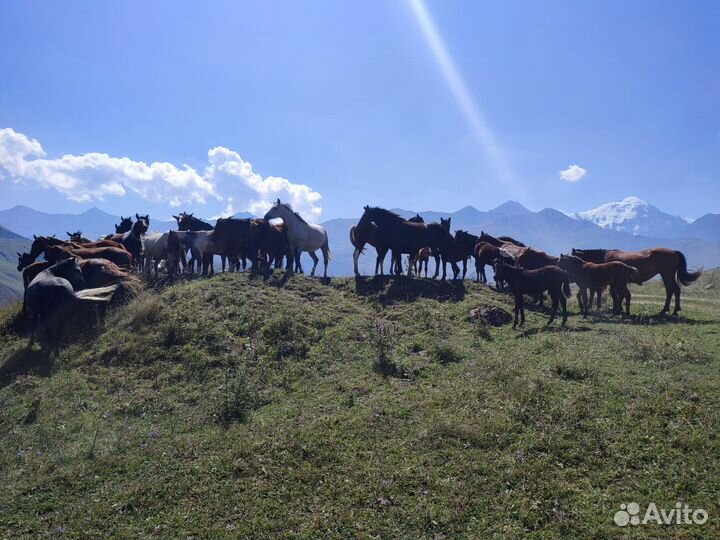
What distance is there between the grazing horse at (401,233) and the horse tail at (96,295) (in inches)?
376

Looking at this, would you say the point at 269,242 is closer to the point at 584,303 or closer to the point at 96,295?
the point at 96,295

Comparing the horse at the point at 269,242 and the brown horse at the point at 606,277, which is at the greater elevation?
the horse at the point at 269,242

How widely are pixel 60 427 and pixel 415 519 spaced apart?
7224 millimetres

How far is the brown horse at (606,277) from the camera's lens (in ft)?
48.4

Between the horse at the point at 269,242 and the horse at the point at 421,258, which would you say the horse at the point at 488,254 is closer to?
the horse at the point at 421,258

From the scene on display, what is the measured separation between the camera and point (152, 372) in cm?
1080

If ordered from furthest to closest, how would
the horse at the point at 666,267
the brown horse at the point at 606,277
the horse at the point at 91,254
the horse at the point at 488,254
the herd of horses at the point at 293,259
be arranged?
the horse at the point at 488,254 → the horse at the point at 91,254 → the horse at the point at 666,267 → the brown horse at the point at 606,277 → the herd of horses at the point at 293,259

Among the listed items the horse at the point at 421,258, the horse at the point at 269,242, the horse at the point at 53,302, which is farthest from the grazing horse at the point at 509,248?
the horse at the point at 53,302

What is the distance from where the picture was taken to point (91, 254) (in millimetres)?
18000

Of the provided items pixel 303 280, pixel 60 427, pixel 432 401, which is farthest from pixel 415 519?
pixel 303 280

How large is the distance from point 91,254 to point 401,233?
1299 cm

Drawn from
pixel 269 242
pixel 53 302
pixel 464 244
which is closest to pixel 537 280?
pixel 464 244

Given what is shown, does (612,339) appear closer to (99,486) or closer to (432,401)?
(432,401)

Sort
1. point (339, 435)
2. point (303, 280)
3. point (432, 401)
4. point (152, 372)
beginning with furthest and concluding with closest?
point (303, 280) < point (152, 372) < point (432, 401) < point (339, 435)
